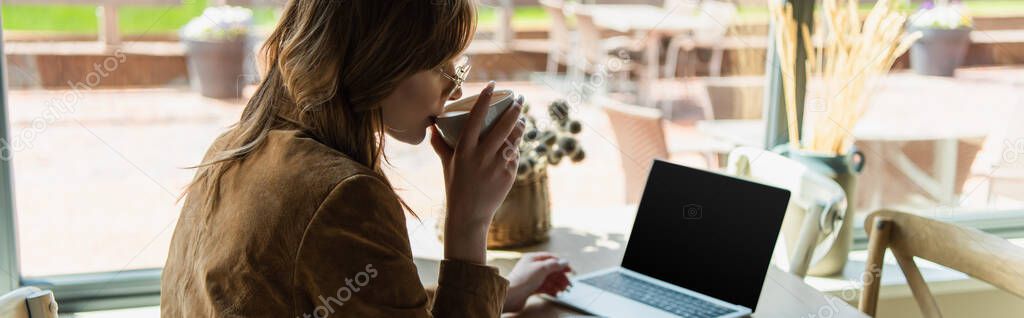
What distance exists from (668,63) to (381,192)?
3342 millimetres

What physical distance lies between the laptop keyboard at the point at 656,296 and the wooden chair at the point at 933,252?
1.34 ft

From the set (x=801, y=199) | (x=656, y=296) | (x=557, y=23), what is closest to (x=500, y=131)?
(x=656, y=296)

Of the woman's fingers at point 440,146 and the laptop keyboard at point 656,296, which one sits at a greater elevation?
the woman's fingers at point 440,146

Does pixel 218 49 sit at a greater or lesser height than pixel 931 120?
greater

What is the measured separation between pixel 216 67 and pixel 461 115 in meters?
1.28

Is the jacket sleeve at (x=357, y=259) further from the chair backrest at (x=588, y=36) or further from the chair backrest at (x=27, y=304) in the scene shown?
the chair backrest at (x=588, y=36)

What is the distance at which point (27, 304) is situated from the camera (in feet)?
4.22

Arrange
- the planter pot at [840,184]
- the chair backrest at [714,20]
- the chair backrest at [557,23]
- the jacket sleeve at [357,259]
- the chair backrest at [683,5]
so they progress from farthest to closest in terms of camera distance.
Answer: the chair backrest at [683,5] → the chair backrest at [557,23] → the chair backrest at [714,20] → the planter pot at [840,184] → the jacket sleeve at [357,259]

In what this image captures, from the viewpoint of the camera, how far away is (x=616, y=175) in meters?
3.73

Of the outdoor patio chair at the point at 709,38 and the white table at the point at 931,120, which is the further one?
the outdoor patio chair at the point at 709,38

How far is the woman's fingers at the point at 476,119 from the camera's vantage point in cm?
125

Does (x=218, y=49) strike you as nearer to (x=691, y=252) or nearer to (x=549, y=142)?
(x=549, y=142)

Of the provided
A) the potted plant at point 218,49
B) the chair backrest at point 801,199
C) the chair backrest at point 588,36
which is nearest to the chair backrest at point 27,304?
the potted plant at point 218,49

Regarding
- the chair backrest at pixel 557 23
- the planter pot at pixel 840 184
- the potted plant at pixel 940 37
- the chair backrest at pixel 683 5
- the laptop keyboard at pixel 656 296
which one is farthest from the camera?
the chair backrest at pixel 683 5
